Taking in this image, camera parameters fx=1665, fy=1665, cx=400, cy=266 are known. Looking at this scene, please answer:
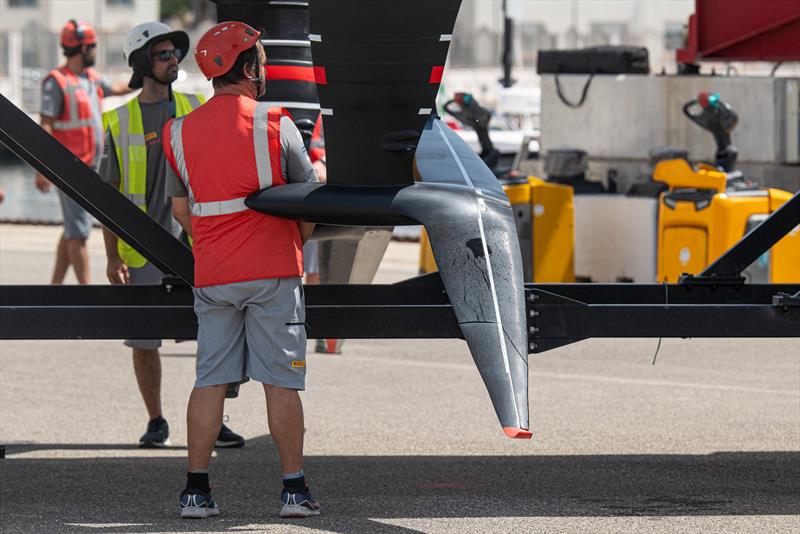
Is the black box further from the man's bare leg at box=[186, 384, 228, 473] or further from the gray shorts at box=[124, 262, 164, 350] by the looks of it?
the man's bare leg at box=[186, 384, 228, 473]

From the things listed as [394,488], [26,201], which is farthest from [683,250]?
[26,201]

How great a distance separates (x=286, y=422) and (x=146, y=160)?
1902 mm

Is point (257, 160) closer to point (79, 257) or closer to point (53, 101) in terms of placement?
point (79, 257)

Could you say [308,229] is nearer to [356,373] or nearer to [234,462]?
[234,462]

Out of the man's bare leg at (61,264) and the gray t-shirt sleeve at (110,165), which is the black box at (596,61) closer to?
the man's bare leg at (61,264)

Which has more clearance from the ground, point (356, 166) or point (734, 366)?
point (356, 166)

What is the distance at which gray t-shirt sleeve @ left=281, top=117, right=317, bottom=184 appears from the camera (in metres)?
5.68

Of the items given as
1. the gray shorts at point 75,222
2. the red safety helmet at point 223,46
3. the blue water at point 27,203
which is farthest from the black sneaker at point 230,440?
the blue water at point 27,203

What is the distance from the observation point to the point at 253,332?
572 cm

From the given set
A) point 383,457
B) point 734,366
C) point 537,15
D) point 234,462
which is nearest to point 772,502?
point 383,457

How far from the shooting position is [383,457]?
23.1ft

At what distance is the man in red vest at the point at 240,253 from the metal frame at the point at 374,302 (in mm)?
213

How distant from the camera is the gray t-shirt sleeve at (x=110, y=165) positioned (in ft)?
23.6

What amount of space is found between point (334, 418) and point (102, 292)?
5.71 ft
